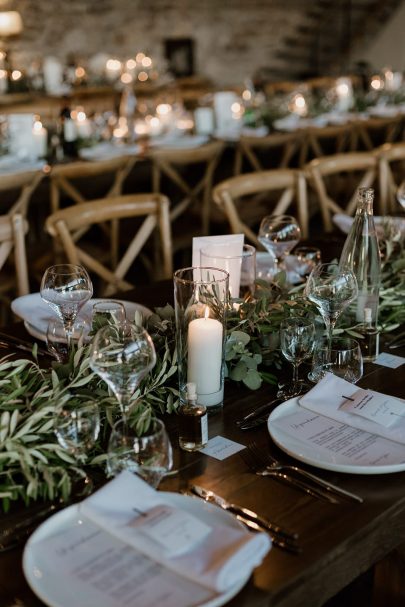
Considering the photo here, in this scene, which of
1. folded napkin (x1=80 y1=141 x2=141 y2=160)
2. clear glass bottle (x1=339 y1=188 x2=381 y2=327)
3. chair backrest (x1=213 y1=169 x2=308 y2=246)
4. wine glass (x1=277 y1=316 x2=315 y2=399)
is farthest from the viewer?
folded napkin (x1=80 y1=141 x2=141 y2=160)

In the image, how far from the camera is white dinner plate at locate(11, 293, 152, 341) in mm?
1773

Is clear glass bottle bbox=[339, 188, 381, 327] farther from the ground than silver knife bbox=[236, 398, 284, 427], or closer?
farther from the ground

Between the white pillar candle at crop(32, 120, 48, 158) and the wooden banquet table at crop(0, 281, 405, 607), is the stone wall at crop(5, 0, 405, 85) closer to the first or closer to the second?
the white pillar candle at crop(32, 120, 48, 158)

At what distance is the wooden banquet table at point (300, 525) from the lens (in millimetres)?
958

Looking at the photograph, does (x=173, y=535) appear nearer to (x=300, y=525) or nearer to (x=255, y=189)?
(x=300, y=525)

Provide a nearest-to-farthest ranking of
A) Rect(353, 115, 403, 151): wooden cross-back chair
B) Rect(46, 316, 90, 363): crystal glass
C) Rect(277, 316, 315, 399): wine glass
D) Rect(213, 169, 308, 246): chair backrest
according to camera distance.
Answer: Rect(277, 316, 315, 399): wine glass → Rect(46, 316, 90, 363): crystal glass → Rect(213, 169, 308, 246): chair backrest → Rect(353, 115, 403, 151): wooden cross-back chair

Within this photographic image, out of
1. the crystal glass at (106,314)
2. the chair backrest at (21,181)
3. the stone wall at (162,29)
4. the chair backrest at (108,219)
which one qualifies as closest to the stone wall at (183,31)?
the stone wall at (162,29)

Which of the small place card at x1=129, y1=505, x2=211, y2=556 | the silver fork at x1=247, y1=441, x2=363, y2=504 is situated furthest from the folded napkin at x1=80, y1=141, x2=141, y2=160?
the small place card at x1=129, y1=505, x2=211, y2=556

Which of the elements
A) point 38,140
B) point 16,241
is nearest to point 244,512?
point 16,241

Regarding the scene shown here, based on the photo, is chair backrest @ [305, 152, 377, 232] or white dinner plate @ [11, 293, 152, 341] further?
chair backrest @ [305, 152, 377, 232]

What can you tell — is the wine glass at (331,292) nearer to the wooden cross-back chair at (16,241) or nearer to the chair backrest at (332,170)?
the wooden cross-back chair at (16,241)

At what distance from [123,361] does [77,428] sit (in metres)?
0.13

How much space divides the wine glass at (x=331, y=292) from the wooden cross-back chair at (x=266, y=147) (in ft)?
10.1

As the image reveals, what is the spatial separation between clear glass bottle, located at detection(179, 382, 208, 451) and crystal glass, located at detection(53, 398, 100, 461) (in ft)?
0.54
